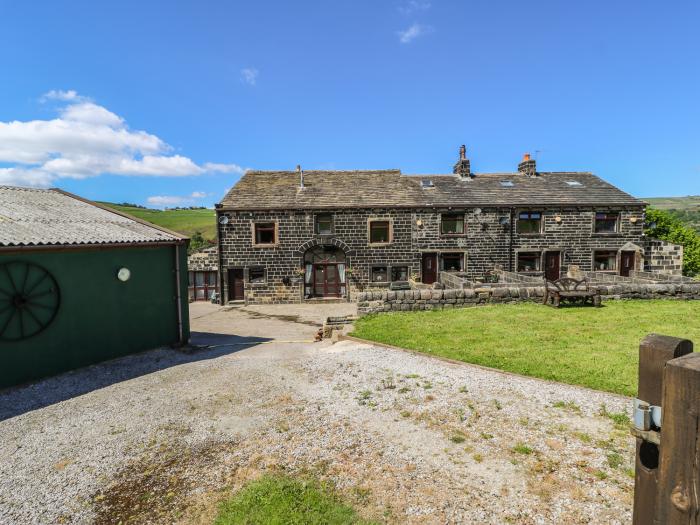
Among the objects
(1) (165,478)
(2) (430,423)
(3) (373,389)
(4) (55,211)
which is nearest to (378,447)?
(2) (430,423)

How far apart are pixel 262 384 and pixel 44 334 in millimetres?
5211

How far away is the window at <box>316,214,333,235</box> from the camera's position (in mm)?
22531

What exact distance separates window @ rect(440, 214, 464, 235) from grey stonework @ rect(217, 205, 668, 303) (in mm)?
284

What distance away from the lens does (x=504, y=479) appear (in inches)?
177

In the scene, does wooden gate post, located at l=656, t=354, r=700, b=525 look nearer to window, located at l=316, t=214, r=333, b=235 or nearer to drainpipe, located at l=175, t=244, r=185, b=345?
drainpipe, located at l=175, t=244, r=185, b=345

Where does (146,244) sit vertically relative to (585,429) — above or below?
above

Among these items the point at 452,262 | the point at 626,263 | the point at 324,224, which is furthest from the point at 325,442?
the point at 626,263

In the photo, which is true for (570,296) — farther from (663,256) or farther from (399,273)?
(663,256)

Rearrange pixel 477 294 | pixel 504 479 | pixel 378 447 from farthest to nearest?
1. pixel 477 294
2. pixel 378 447
3. pixel 504 479

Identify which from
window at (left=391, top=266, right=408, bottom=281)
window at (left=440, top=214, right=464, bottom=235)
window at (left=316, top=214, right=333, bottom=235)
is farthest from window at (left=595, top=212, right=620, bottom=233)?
window at (left=316, top=214, right=333, bottom=235)

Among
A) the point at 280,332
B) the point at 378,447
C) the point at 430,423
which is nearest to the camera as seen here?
the point at 378,447

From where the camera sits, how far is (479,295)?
1559 cm

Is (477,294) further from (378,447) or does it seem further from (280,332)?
(378,447)

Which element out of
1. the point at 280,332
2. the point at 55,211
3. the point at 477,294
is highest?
the point at 55,211
